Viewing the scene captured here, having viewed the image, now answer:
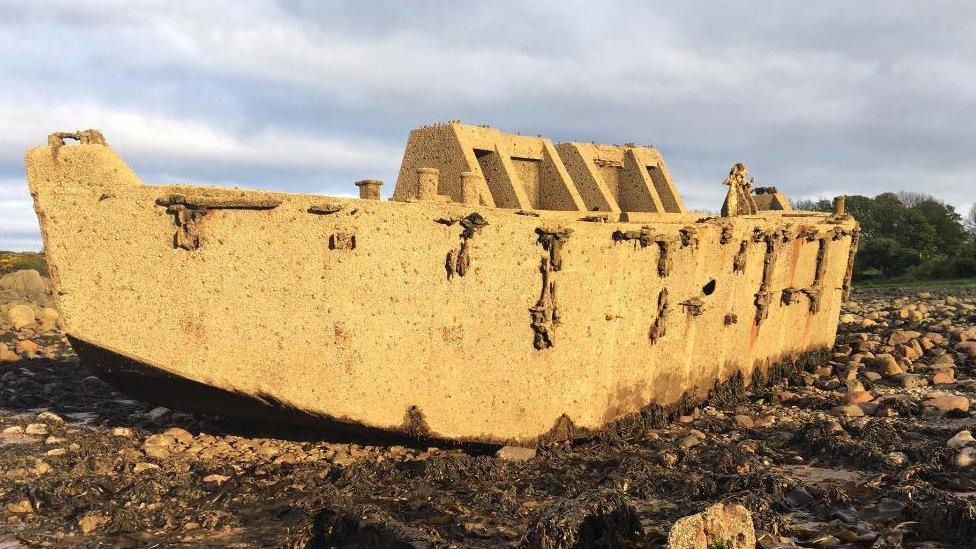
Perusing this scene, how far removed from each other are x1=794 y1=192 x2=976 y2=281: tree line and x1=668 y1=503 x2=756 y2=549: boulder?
41776 mm

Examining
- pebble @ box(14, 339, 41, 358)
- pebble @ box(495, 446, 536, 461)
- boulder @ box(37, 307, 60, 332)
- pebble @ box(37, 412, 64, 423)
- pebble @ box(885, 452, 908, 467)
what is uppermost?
Result: pebble @ box(885, 452, 908, 467)

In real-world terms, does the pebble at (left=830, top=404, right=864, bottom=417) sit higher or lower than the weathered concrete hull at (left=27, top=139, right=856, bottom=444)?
lower

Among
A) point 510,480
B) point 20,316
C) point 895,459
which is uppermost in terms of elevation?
point 895,459

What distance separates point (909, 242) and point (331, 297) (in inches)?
1912

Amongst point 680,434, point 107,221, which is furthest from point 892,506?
point 107,221

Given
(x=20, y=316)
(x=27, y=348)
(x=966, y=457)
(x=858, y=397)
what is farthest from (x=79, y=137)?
(x=20, y=316)

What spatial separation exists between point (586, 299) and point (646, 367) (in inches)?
66.7

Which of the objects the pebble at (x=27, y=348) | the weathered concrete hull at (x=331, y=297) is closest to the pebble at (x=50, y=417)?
the weathered concrete hull at (x=331, y=297)

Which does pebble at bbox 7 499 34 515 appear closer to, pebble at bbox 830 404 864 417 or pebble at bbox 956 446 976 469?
pebble at bbox 956 446 976 469

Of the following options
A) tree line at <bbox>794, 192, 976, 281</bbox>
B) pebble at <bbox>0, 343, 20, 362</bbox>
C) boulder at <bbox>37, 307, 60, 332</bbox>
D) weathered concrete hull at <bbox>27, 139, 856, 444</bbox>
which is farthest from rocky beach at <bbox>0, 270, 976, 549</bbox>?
tree line at <bbox>794, 192, 976, 281</bbox>

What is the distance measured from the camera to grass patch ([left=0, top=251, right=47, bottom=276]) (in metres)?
31.5

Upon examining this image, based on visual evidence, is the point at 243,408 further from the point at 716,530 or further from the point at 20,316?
the point at 20,316

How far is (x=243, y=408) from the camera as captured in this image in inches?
318

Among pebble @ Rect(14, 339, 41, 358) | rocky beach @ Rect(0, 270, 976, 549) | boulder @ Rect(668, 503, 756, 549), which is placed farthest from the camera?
pebble @ Rect(14, 339, 41, 358)
